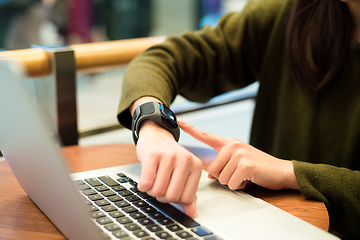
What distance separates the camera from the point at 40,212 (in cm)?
52

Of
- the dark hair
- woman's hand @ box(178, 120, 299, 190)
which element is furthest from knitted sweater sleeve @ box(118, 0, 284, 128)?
woman's hand @ box(178, 120, 299, 190)

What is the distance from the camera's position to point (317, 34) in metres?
0.85

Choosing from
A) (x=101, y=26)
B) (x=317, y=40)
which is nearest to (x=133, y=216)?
(x=317, y=40)

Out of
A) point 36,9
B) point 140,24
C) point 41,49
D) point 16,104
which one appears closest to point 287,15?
point 41,49

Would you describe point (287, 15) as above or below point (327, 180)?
above

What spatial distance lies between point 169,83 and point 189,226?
489mm

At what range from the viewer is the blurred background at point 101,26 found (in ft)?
7.77

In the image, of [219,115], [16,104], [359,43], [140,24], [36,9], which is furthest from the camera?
[140,24]

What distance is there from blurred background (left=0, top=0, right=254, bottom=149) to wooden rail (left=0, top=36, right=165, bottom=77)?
237 millimetres

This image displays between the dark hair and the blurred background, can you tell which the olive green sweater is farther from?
the blurred background

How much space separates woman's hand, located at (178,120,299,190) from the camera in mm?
575

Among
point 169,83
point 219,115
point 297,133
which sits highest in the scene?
point 169,83

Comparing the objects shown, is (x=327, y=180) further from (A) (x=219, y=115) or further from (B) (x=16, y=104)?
(A) (x=219, y=115)

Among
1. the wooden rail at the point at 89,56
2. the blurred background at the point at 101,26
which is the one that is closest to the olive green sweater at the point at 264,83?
the wooden rail at the point at 89,56
